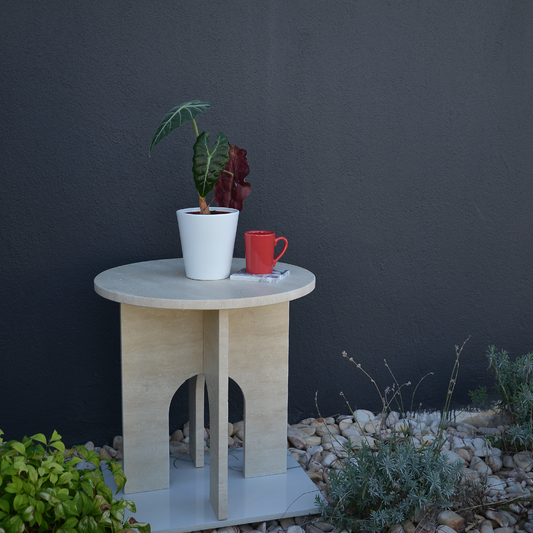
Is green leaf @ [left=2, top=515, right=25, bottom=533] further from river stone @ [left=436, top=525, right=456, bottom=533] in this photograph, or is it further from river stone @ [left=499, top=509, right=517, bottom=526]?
river stone @ [left=499, top=509, right=517, bottom=526]

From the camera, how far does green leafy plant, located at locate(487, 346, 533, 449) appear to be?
223 cm

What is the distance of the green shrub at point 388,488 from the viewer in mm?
1711

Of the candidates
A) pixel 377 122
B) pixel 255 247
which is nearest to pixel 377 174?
pixel 377 122

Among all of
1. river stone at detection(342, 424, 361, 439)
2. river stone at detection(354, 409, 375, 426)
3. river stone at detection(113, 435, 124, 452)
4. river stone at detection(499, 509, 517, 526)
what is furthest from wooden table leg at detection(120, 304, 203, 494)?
river stone at detection(499, 509, 517, 526)

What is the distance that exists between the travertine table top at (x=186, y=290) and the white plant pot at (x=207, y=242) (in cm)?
4

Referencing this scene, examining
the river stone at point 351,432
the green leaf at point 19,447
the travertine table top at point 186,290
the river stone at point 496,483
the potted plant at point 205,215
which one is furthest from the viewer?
the river stone at point 351,432

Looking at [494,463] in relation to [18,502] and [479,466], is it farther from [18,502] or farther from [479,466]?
[18,502]

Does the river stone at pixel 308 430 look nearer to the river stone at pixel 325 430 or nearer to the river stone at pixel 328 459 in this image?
the river stone at pixel 325 430

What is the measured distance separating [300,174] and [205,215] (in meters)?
0.79

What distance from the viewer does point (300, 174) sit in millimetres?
2391

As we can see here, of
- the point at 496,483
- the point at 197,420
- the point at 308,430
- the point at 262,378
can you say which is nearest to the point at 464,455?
the point at 496,483

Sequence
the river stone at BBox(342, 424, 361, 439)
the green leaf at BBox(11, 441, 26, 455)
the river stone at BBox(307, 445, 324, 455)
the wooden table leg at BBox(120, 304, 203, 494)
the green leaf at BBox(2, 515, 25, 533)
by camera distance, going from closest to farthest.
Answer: the green leaf at BBox(2, 515, 25, 533) < the green leaf at BBox(11, 441, 26, 455) < the wooden table leg at BBox(120, 304, 203, 494) < the river stone at BBox(307, 445, 324, 455) < the river stone at BBox(342, 424, 361, 439)

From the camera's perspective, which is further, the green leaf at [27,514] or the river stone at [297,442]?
the river stone at [297,442]

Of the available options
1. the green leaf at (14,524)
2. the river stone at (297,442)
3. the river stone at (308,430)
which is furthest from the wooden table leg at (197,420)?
the green leaf at (14,524)
